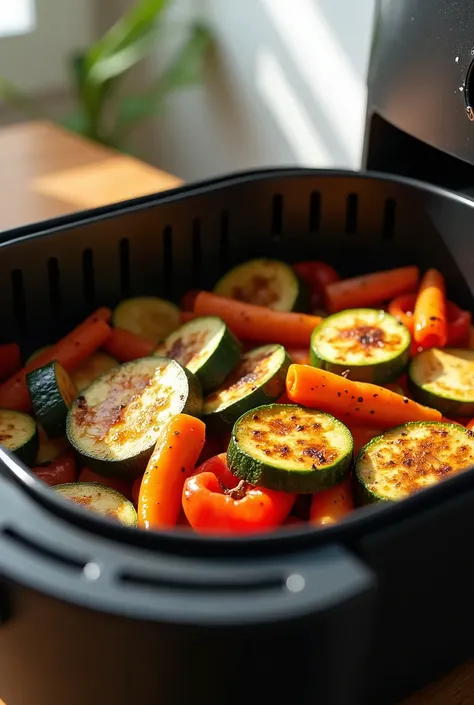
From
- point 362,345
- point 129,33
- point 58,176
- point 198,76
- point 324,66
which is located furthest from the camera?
point 198,76

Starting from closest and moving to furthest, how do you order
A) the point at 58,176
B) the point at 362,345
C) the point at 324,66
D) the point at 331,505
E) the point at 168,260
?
the point at 331,505 < the point at 362,345 < the point at 168,260 < the point at 58,176 < the point at 324,66

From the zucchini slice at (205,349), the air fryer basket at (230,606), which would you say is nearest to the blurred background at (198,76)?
the zucchini slice at (205,349)

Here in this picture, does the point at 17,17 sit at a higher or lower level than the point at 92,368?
higher

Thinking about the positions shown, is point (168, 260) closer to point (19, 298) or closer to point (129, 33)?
point (19, 298)

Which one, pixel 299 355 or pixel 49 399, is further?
pixel 299 355

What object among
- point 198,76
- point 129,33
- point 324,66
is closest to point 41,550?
point 324,66

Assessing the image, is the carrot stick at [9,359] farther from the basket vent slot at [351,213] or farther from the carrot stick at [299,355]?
the basket vent slot at [351,213]

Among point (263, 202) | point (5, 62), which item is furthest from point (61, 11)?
point (263, 202)

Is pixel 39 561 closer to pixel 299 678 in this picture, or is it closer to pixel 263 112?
pixel 299 678
